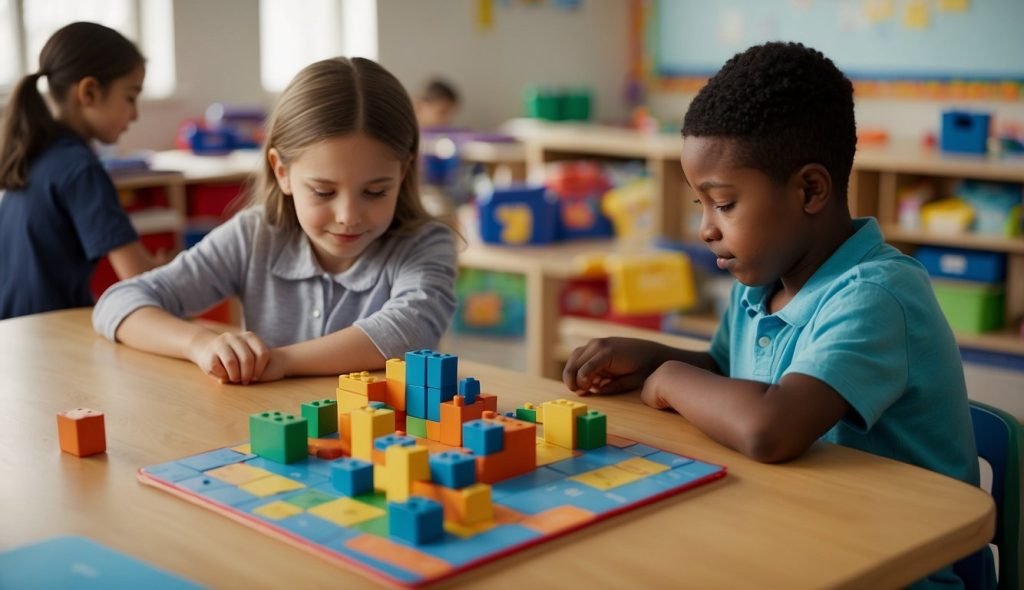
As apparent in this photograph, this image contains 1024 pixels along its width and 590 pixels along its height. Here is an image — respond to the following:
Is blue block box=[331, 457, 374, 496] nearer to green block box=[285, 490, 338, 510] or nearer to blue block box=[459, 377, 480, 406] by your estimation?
green block box=[285, 490, 338, 510]

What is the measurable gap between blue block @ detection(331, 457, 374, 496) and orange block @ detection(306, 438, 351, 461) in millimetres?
95

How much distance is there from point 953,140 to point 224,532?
3516 mm

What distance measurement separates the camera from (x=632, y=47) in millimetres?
8125

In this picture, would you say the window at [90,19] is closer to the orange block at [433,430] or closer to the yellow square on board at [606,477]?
the orange block at [433,430]

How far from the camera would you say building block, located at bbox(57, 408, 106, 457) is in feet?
3.99

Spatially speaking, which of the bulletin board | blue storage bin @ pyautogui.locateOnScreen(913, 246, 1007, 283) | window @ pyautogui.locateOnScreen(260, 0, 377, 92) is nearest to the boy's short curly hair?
blue storage bin @ pyautogui.locateOnScreen(913, 246, 1007, 283)

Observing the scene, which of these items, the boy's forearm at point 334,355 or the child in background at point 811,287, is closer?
the child in background at point 811,287

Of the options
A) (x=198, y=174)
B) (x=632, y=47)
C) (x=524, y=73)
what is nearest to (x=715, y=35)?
(x=632, y=47)

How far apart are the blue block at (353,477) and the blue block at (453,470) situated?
0.06 m

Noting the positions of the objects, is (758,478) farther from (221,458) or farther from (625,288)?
(625,288)

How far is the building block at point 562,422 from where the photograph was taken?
3.97 ft

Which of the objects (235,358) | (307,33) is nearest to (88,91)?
(235,358)

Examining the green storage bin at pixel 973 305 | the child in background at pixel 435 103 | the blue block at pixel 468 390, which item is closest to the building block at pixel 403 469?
the blue block at pixel 468 390

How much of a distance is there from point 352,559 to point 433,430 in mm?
344
